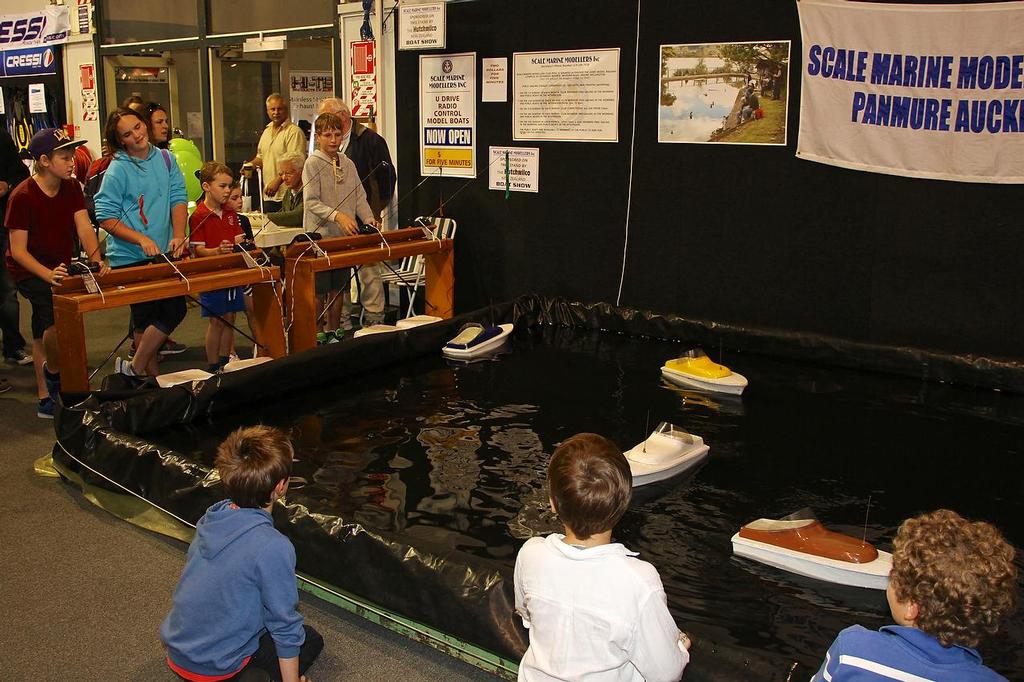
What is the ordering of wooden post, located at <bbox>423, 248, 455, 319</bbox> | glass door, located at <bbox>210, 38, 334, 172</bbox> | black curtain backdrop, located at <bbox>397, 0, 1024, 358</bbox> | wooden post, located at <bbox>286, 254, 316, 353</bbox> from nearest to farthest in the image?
black curtain backdrop, located at <bbox>397, 0, 1024, 358</bbox> < wooden post, located at <bbox>286, 254, 316, 353</bbox> < wooden post, located at <bbox>423, 248, 455, 319</bbox> < glass door, located at <bbox>210, 38, 334, 172</bbox>

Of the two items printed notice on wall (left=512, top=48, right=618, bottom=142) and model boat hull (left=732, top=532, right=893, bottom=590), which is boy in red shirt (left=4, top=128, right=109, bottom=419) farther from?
model boat hull (left=732, top=532, right=893, bottom=590)

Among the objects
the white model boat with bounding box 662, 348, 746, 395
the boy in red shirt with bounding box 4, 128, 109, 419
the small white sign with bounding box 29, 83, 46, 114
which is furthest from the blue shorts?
the small white sign with bounding box 29, 83, 46, 114

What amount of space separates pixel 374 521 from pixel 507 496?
0.48 metres

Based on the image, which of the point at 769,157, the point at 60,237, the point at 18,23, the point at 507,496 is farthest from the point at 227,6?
the point at 507,496

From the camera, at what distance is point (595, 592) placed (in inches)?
75.3

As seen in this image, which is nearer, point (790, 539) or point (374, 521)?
point (790, 539)

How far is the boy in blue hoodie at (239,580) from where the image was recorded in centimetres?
223

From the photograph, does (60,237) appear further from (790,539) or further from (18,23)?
(18,23)

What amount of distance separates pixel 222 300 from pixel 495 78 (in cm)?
243

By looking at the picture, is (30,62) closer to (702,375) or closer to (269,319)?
(269,319)

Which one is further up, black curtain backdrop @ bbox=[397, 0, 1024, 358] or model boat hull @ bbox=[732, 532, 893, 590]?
black curtain backdrop @ bbox=[397, 0, 1024, 358]

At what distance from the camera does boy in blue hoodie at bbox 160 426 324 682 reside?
2.23 metres

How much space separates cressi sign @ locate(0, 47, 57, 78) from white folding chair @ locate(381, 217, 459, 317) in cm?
559

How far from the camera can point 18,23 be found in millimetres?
10219
